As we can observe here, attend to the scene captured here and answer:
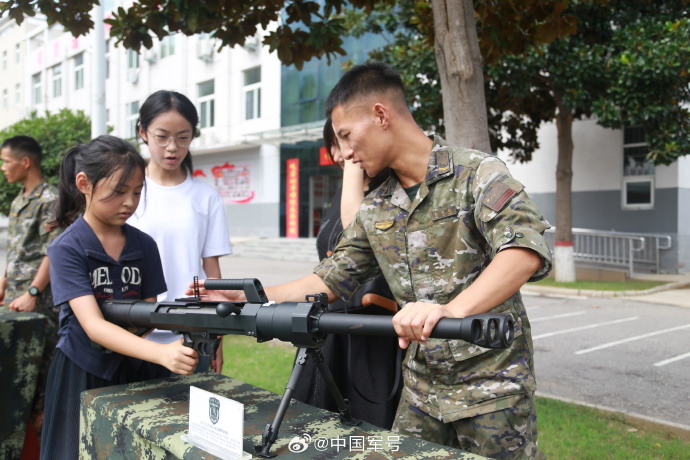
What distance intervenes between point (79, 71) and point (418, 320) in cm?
2934

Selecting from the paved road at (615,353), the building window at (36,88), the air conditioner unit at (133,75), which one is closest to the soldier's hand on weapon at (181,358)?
the paved road at (615,353)

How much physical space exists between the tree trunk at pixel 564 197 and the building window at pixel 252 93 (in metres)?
12.0

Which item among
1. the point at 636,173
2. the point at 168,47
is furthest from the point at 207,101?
the point at 636,173

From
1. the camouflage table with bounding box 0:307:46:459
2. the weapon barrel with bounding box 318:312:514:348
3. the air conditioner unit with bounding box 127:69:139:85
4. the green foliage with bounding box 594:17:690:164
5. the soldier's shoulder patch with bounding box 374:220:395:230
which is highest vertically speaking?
the air conditioner unit with bounding box 127:69:139:85

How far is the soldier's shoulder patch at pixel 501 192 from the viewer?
1.52m

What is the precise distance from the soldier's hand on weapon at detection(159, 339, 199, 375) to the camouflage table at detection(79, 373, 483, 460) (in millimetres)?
102

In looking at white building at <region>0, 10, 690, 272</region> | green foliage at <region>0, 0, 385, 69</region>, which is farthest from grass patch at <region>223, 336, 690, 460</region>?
white building at <region>0, 10, 690, 272</region>

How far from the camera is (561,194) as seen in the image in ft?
37.1

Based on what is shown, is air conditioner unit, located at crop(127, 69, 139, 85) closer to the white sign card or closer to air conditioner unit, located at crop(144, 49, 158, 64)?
air conditioner unit, located at crop(144, 49, 158, 64)

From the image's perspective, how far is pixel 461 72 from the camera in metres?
2.98

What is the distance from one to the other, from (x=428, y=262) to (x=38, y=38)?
33.9 meters

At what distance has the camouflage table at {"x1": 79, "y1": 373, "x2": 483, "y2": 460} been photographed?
1301 millimetres

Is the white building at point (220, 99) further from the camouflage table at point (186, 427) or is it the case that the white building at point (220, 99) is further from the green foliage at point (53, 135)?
the camouflage table at point (186, 427)

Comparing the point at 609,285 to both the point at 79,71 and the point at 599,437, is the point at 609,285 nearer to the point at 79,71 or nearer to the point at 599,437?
the point at 599,437
